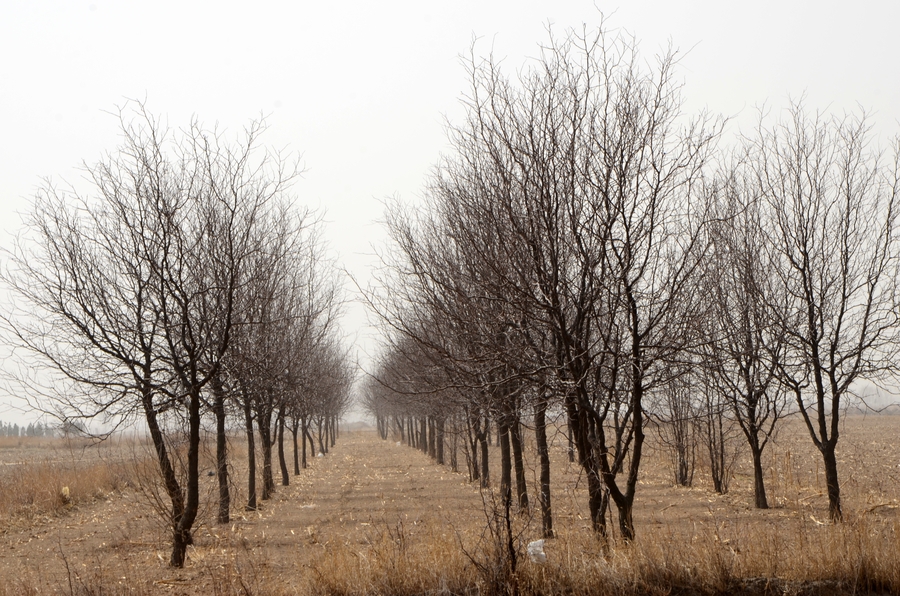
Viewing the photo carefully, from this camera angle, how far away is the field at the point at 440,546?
6.39 metres

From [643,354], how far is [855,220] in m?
5.84

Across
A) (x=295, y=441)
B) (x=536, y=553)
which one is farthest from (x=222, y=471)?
(x=295, y=441)

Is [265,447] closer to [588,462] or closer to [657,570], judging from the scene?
[588,462]

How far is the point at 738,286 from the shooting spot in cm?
1203

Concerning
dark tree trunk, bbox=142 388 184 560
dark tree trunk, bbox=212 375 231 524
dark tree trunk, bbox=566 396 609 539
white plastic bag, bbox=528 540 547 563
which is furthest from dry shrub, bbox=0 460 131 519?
dark tree trunk, bbox=566 396 609 539

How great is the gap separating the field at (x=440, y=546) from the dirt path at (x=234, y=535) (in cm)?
5

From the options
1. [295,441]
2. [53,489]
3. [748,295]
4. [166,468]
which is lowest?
[53,489]

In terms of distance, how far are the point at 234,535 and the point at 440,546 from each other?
6.39 m

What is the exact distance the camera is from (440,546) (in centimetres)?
691

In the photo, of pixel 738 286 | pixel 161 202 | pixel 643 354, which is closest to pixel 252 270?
pixel 161 202

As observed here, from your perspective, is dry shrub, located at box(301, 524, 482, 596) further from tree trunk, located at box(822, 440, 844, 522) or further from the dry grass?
the dry grass

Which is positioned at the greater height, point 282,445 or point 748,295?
point 748,295

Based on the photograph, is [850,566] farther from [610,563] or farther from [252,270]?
[252,270]

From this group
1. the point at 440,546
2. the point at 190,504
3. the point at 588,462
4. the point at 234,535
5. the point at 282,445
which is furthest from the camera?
the point at 282,445
